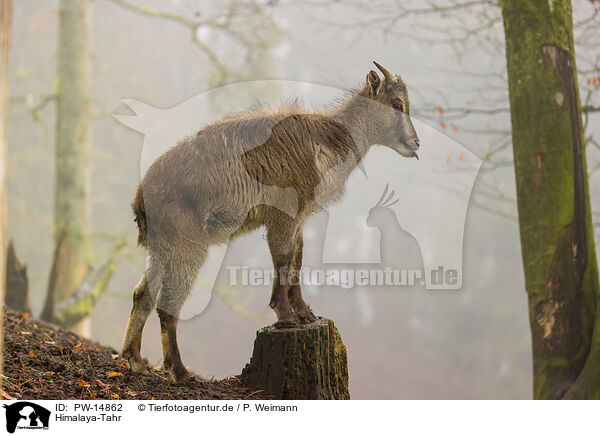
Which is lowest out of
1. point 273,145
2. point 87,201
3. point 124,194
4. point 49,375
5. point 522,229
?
point 49,375

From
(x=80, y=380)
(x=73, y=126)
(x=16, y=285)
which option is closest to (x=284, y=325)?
(x=80, y=380)

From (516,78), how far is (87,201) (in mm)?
7696

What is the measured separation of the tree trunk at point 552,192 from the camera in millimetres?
4430

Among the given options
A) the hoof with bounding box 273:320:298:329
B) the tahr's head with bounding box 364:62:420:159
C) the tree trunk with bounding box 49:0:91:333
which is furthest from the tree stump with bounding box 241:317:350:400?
the tree trunk with bounding box 49:0:91:333

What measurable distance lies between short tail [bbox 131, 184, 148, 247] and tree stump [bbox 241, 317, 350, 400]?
1.14 m

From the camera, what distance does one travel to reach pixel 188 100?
480 cm

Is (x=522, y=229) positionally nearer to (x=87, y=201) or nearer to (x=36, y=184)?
(x=87, y=201)

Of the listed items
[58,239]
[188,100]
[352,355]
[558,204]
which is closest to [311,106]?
[188,100]

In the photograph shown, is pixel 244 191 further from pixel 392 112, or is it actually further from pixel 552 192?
pixel 552 192

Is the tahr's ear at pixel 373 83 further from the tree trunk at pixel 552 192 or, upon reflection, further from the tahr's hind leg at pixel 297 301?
the tahr's hind leg at pixel 297 301

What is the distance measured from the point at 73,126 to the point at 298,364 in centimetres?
747

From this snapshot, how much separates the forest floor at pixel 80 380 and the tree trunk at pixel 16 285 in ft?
9.47
